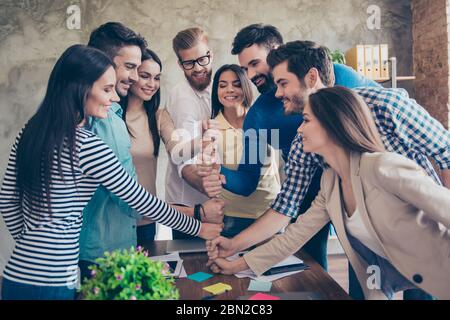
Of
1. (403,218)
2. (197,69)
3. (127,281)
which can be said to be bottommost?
(127,281)

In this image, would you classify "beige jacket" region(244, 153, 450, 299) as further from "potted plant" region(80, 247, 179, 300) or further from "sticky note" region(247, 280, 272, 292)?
"potted plant" region(80, 247, 179, 300)

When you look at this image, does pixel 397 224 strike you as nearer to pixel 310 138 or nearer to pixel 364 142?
pixel 364 142

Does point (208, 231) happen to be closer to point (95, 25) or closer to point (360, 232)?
point (360, 232)

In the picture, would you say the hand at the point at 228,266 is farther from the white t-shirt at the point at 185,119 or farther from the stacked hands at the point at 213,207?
the white t-shirt at the point at 185,119

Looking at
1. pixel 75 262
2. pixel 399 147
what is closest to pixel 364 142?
pixel 399 147

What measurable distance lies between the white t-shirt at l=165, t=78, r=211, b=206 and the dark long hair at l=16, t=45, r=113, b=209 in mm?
930

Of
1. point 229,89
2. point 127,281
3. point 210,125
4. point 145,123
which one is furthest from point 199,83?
point 127,281

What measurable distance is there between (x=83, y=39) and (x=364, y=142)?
122 inches

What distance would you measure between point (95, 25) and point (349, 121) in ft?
9.92

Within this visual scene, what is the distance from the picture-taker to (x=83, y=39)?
3754 millimetres

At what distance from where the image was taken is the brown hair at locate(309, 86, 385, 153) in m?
1.34

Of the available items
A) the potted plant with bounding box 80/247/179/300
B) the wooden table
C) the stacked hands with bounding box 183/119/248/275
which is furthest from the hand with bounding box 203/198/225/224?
the potted plant with bounding box 80/247/179/300

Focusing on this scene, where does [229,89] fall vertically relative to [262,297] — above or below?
above

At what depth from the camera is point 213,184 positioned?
6.64ft
